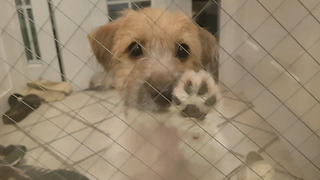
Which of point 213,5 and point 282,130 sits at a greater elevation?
point 213,5

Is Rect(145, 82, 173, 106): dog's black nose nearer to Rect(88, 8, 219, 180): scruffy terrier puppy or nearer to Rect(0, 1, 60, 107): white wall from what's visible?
Rect(88, 8, 219, 180): scruffy terrier puppy

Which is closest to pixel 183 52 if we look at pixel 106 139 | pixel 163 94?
pixel 163 94

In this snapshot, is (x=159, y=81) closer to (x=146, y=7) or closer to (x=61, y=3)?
(x=146, y=7)

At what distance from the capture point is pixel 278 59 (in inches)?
37.3

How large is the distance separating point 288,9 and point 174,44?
0.31 m

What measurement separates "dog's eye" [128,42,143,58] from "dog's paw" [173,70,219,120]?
0.19 metres

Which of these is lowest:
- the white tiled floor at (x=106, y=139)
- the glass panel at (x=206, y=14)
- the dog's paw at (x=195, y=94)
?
the white tiled floor at (x=106, y=139)

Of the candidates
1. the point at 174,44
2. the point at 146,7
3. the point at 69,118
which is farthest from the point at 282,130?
the point at 69,118

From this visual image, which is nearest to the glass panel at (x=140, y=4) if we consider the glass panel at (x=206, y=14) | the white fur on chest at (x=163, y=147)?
the glass panel at (x=206, y=14)

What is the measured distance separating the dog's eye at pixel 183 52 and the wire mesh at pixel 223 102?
0.31 feet

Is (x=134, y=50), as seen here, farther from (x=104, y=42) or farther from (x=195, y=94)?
(x=195, y=94)

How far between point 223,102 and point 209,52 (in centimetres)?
14

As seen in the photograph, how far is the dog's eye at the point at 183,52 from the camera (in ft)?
3.08

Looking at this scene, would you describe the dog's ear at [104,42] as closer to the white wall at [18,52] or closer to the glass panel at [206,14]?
the white wall at [18,52]
